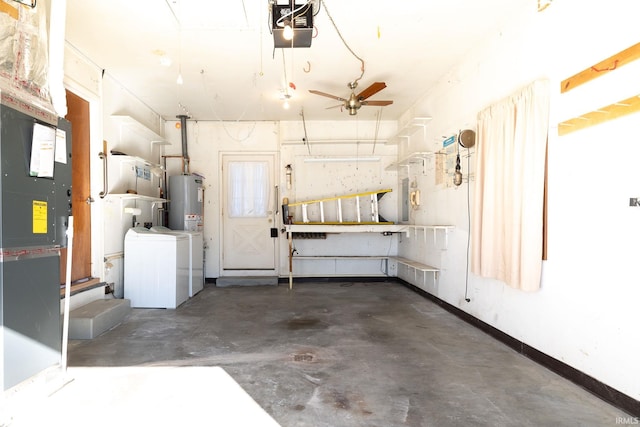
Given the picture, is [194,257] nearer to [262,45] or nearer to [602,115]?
[262,45]

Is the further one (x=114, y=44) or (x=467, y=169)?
(x=467, y=169)

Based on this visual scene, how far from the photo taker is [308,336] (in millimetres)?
3189

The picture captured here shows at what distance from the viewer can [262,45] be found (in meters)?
3.40

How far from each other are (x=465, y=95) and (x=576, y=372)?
276 cm

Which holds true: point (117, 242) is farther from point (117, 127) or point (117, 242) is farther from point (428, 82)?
point (428, 82)

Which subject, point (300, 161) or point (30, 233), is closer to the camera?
point (30, 233)

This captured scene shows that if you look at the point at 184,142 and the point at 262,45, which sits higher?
the point at 262,45

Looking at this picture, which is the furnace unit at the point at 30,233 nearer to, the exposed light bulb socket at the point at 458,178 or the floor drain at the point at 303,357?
the floor drain at the point at 303,357

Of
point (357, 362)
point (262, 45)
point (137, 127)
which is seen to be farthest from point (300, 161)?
point (357, 362)

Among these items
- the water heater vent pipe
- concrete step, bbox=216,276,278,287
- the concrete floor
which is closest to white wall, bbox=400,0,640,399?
the concrete floor

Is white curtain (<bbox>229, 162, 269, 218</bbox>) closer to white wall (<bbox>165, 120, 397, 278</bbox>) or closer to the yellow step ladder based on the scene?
white wall (<bbox>165, 120, 397, 278</bbox>)

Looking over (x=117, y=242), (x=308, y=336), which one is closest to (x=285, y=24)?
(x=308, y=336)

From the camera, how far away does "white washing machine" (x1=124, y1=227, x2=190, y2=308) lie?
4.19m

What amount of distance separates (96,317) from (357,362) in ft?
8.09
